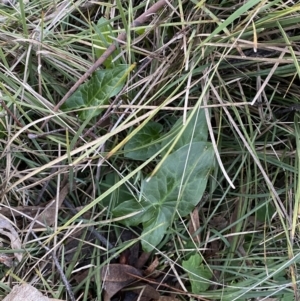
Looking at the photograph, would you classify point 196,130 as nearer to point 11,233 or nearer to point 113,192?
point 113,192

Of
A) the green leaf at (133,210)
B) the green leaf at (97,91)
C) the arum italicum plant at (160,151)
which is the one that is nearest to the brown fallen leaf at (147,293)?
the arum italicum plant at (160,151)

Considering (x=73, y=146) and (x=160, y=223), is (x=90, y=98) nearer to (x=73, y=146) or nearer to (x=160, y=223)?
(x=73, y=146)

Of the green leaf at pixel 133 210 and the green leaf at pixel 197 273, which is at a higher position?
the green leaf at pixel 133 210

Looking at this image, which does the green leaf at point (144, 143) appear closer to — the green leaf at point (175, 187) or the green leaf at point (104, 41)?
the green leaf at point (175, 187)

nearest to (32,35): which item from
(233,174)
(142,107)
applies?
(142,107)

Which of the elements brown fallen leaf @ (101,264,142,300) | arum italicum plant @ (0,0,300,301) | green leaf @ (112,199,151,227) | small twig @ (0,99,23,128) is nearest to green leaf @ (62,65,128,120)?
arum italicum plant @ (0,0,300,301)
